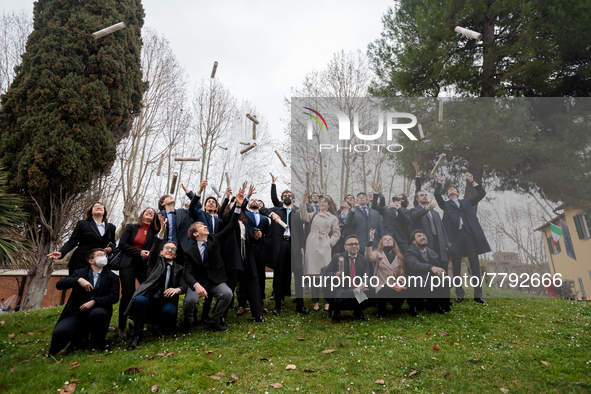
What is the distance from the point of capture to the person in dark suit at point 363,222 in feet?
21.3

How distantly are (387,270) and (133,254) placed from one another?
445 centimetres

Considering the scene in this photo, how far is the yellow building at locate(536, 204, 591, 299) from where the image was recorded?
6.15m

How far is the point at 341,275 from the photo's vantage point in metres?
5.77

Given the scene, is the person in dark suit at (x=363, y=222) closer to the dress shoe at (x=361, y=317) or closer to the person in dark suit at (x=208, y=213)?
the dress shoe at (x=361, y=317)

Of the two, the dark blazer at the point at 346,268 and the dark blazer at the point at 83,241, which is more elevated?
the dark blazer at the point at 83,241

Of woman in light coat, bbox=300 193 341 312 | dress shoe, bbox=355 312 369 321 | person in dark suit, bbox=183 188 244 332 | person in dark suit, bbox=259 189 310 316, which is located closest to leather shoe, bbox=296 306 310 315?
person in dark suit, bbox=259 189 310 316

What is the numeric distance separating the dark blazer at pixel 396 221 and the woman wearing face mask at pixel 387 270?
0.68 ft

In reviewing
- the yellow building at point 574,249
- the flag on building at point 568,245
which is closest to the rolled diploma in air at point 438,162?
the yellow building at point 574,249

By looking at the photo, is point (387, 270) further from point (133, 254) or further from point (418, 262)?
point (133, 254)

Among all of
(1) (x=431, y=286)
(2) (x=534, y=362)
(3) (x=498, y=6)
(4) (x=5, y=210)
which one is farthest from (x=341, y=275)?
(3) (x=498, y=6)

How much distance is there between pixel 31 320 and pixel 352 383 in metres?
6.70

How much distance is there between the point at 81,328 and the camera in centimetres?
470

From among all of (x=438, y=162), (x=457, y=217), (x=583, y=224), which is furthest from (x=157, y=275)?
(x=583, y=224)

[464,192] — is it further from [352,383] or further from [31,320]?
[31,320]
